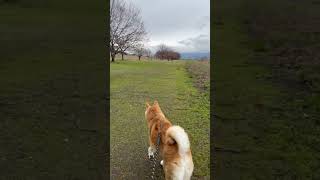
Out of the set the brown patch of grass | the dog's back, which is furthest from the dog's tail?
the brown patch of grass

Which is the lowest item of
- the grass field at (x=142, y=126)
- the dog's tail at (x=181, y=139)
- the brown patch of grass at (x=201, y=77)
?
the grass field at (x=142, y=126)

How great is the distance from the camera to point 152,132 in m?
3.77
